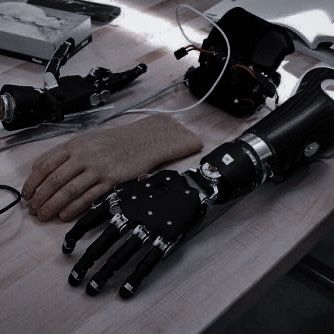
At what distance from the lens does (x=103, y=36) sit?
1027 millimetres

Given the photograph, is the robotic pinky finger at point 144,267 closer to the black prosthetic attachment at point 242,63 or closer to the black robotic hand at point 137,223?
the black robotic hand at point 137,223

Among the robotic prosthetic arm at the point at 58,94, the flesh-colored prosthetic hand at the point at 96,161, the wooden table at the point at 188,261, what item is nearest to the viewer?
the wooden table at the point at 188,261

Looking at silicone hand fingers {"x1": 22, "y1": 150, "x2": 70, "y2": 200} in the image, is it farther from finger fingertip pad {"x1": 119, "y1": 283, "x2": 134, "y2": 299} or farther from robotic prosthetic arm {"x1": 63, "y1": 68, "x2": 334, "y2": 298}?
finger fingertip pad {"x1": 119, "y1": 283, "x2": 134, "y2": 299}

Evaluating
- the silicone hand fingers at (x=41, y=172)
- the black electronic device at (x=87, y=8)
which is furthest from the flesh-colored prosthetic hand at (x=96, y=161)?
the black electronic device at (x=87, y=8)

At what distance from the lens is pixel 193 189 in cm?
64

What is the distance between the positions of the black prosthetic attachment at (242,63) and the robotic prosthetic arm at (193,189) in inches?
3.4

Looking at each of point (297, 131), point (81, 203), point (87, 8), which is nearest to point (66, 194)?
point (81, 203)

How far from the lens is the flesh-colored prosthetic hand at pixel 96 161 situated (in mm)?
659

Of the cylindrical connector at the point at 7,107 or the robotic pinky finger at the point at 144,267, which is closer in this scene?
the robotic pinky finger at the point at 144,267

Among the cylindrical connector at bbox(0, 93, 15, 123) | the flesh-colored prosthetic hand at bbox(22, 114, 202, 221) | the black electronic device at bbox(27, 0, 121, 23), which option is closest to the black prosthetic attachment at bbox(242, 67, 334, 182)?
the flesh-colored prosthetic hand at bbox(22, 114, 202, 221)

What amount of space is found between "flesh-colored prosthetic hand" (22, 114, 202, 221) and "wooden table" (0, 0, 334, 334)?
0.9 inches

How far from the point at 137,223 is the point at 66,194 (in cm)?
11

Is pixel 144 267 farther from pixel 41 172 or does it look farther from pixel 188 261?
pixel 41 172

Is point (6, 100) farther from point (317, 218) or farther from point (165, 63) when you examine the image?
point (317, 218)
